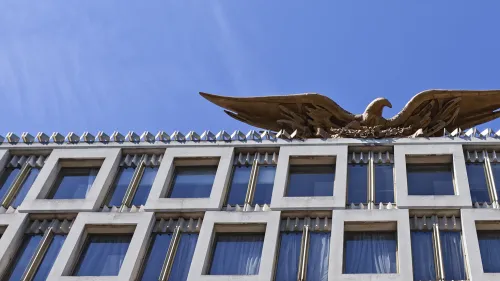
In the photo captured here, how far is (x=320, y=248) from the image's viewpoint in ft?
97.0

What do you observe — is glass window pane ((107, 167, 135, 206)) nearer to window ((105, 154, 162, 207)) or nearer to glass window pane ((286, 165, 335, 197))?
window ((105, 154, 162, 207))

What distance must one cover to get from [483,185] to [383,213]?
422 cm

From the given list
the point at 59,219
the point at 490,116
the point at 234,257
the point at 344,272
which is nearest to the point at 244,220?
the point at 234,257

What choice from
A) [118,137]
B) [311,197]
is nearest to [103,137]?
[118,137]

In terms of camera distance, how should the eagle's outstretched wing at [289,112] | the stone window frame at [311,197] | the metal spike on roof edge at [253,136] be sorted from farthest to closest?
the eagle's outstretched wing at [289,112] → the metal spike on roof edge at [253,136] → the stone window frame at [311,197]

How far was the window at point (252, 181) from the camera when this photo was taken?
32.3 metres

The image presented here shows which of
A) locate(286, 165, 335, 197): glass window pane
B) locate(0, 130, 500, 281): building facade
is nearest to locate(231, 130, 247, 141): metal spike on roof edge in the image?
locate(0, 130, 500, 281): building facade

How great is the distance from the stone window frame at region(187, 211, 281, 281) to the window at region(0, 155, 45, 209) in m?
7.67

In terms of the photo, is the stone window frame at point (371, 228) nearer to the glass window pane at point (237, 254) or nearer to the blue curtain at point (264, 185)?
the glass window pane at point (237, 254)

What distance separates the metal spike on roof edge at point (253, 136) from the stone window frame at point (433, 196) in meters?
5.28

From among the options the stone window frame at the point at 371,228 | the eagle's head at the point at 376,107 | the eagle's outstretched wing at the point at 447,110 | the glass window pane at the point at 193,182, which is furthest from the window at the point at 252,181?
the eagle's outstretched wing at the point at 447,110

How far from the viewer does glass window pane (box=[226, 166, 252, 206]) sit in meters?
32.4

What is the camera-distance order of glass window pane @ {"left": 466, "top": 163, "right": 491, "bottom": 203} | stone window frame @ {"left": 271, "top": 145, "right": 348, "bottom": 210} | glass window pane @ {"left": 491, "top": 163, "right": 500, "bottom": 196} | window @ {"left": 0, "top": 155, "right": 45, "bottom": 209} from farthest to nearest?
window @ {"left": 0, "top": 155, "right": 45, "bottom": 209} < glass window pane @ {"left": 491, "top": 163, "right": 500, "bottom": 196} < glass window pane @ {"left": 466, "top": 163, "right": 491, "bottom": 203} < stone window frame @ {"left": 271, "top": 145, "right": 348, "bottom": 210}

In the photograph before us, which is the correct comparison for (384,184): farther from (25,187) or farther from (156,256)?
(25,187)
